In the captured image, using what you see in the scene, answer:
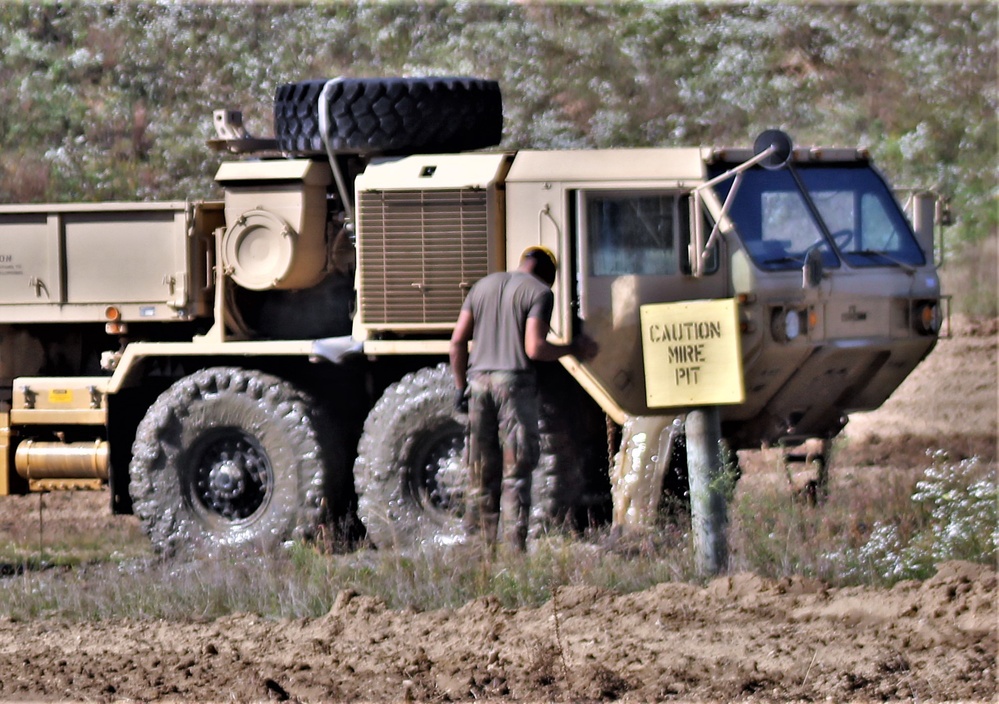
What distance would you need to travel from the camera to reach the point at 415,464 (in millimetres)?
9906

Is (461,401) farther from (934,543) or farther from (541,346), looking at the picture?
(934,543)

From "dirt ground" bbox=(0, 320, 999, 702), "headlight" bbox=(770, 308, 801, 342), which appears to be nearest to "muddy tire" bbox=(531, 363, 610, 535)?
"headlight" bbox=(770, 308, 801, 342)

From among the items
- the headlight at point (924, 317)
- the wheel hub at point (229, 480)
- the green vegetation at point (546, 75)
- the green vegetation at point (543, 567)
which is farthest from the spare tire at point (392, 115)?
the green vegetation at point (546, 75)

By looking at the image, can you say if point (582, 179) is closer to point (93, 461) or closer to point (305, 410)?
point (305, 410)

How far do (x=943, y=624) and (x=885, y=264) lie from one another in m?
3.03

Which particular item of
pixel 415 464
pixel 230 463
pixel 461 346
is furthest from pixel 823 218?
pixel 230 463

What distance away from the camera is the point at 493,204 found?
9.54 meters

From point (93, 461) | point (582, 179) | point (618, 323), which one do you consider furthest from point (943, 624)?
point (93, 461)

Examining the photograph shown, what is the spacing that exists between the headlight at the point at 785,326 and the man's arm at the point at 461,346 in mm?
1660

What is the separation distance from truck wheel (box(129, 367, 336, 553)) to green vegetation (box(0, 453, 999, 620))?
0.66m

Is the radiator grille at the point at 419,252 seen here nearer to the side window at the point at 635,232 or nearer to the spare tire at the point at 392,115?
the spare tire at the point at 392,115

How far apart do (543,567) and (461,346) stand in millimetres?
1429

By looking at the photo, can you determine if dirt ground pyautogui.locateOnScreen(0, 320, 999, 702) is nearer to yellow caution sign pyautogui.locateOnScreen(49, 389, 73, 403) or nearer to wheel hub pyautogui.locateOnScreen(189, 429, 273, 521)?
wheel hub pyautogui.locateOnScreen(189, 429, 273, 521)

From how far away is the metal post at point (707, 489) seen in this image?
25.9 ft
